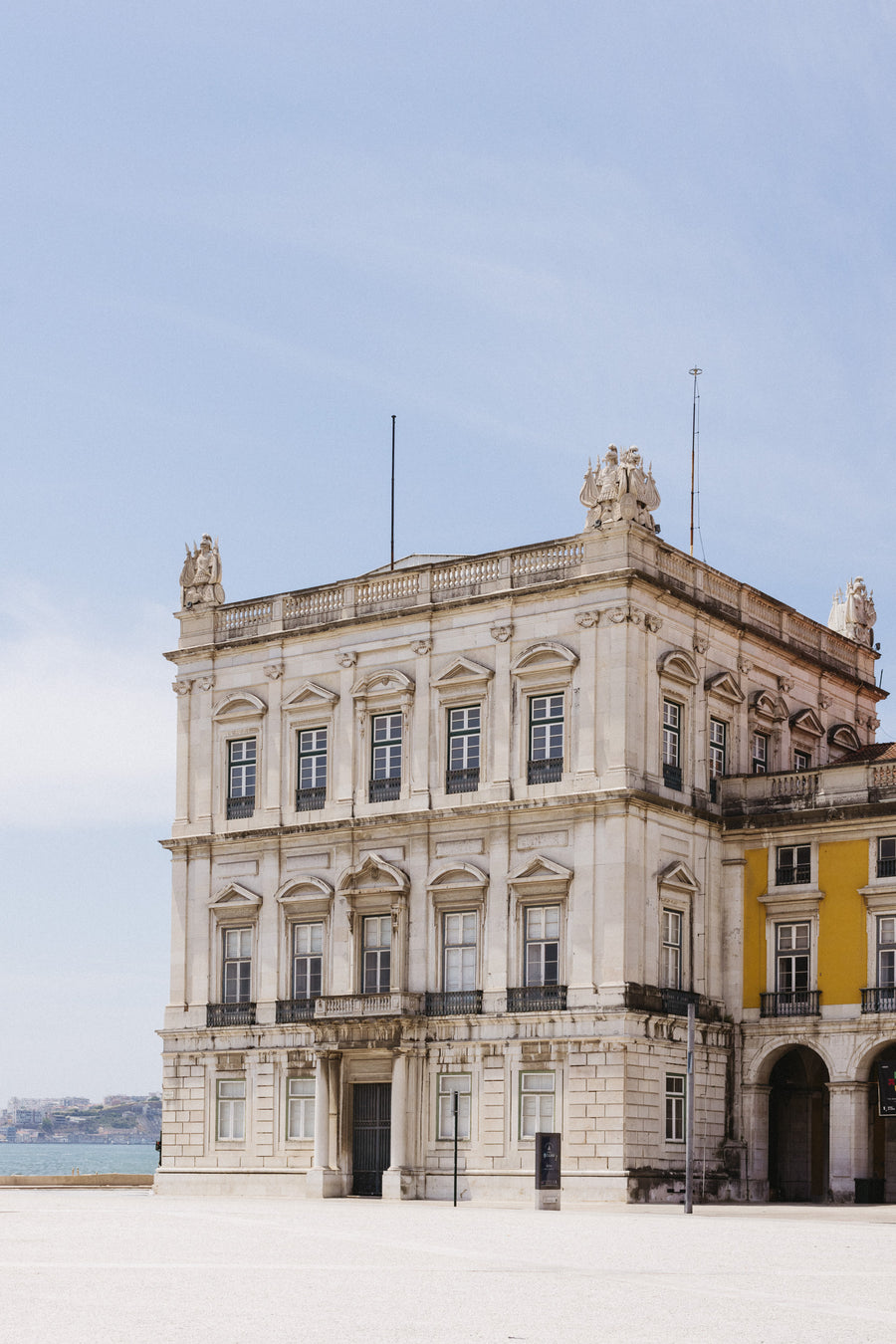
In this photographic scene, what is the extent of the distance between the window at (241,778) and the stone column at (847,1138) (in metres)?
17.0

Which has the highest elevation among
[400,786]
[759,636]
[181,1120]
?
[759,636]

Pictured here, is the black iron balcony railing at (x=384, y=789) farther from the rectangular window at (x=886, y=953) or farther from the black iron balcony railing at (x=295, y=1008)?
the rectangular window at (x=886, y=953)

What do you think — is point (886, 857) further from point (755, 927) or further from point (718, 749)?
point (718, 749)

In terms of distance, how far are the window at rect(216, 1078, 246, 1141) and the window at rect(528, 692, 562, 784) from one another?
463 inches

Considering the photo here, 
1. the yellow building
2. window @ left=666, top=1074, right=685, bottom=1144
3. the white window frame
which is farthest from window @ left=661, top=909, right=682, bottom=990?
the white window frame

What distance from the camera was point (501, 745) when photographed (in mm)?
48188

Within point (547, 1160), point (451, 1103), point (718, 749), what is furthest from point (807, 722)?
point (547, 1160)

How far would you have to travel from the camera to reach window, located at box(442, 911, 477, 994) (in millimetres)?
48156

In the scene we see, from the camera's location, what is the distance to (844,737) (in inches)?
2221

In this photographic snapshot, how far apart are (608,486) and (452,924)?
1124 cm

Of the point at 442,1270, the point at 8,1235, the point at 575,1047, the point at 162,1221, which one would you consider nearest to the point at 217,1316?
the point at 442,1270

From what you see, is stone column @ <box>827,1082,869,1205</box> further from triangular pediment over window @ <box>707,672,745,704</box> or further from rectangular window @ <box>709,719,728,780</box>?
triangular pediment over window @ <box>707,672,745,704</box>

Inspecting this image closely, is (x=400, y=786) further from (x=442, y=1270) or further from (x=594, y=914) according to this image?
(x=442, y=1270)

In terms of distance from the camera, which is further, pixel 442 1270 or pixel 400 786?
pixel 400 786
